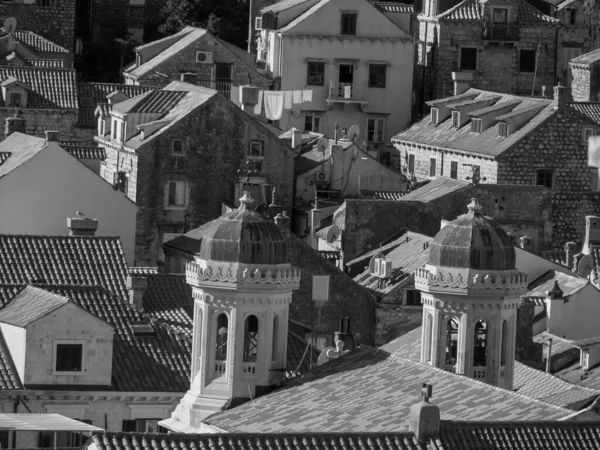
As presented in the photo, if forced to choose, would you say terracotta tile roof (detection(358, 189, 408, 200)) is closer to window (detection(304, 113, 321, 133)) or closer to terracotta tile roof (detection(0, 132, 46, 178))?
terracotta tile roof (detection(0, 132, 46, 178))

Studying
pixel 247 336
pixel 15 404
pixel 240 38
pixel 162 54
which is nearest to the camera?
pixel 247 336

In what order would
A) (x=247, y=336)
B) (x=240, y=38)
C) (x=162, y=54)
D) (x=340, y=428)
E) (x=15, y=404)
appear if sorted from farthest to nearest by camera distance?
1. (x=240, y=38)
2. (x=162, y=54)
3. (x=15, y=404)
4. (x=247, y=336)
5. (x=340, y=428)

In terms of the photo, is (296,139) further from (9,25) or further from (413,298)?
(9,25)

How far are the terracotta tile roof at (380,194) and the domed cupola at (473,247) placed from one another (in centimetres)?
3533

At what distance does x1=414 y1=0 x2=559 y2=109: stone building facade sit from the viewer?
115812mm

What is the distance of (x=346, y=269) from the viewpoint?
84625 mm

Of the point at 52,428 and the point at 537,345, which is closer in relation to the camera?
the point at 52,428

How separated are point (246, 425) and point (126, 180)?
121 ft

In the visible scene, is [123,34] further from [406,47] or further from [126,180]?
[126,180]

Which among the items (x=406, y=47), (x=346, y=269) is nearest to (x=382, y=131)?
(x=406, y=47)

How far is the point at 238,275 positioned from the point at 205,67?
54.5 m

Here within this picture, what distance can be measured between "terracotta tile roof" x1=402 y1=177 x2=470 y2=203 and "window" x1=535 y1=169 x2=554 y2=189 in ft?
29.1

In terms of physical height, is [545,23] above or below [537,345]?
above

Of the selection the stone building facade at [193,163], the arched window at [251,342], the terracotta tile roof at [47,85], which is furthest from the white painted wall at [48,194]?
the arched window at [251,342]
